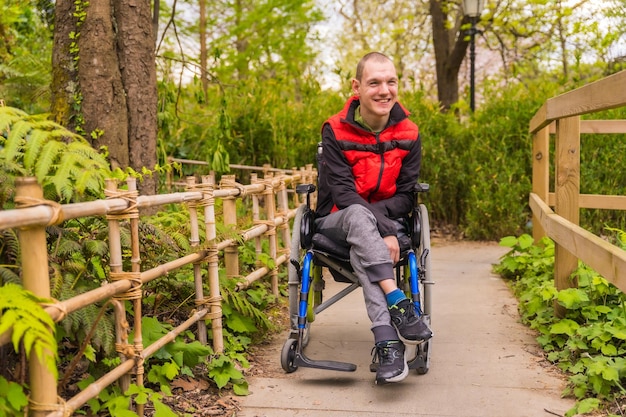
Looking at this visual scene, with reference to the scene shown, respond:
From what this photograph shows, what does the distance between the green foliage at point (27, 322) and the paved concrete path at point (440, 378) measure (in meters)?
1.31

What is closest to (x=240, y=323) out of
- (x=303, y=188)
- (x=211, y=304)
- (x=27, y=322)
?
(x=211, y=304)

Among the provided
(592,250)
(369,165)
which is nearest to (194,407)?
(369,165)

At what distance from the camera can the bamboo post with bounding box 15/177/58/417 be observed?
198 centimetres

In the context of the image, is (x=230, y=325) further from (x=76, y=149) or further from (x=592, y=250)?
(x=592, y=250)

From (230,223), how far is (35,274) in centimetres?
227

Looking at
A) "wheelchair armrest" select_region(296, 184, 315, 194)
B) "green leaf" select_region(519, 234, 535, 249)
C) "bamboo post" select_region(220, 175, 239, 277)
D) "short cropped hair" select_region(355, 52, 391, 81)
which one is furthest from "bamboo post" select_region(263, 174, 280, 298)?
"green leaf" select_region(519, 234, 535, 249)

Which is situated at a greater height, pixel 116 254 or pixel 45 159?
pixel 45 159

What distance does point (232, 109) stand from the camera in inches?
324

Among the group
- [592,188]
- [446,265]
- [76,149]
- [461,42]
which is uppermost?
[461,42]

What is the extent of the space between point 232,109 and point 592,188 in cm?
416


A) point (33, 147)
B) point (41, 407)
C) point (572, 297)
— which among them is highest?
point (33, 147)

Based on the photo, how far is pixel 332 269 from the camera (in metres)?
3.74

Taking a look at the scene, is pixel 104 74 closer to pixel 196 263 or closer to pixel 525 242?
pixel 196 263

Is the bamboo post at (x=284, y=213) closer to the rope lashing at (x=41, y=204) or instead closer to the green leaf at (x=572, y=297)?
the green leaf at (x=572, y=297)
